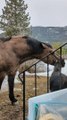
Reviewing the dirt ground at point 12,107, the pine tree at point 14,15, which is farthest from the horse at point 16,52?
the pine tree at point 14,15

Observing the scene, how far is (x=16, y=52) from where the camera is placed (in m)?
4.33

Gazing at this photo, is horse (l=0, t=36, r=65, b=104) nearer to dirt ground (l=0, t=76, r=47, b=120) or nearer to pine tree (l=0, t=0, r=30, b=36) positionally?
dirt ground (l=0, t=76, r=47, b=120)

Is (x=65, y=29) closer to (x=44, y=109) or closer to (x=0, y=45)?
(x=0, y=45)

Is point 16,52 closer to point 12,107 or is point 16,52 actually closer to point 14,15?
point 12,107

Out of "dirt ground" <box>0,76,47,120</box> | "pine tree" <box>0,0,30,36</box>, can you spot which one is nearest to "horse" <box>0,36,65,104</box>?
"dirt ground" <box>0,76,47,120</box>

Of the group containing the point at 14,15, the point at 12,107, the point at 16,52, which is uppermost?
the point at 16,52

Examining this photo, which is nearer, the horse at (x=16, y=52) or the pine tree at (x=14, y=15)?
the horse at (x=16, y=52)

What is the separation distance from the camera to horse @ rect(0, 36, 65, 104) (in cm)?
428

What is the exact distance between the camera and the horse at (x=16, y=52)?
4.28m

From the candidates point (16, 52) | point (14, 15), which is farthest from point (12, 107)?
point (14, 15)

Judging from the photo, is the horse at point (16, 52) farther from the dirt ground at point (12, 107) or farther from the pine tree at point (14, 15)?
the pine tree at point (14, 15)

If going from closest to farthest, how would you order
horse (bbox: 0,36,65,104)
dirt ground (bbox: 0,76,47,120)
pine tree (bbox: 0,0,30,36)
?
dirt ground (bbox: 0,76,47,120), horse (bbox: 0,36,65,104), pine tree (bbox: 0,0,30,36)

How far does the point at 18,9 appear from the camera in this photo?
21.3 m

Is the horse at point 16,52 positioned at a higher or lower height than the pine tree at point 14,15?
higher
